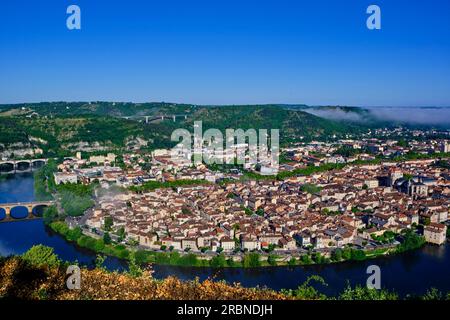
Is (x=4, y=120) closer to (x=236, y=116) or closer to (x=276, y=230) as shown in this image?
(x=236, y=116)

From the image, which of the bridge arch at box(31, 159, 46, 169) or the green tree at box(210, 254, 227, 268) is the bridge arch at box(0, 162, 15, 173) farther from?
the green tree at box(210, 254, 227, 268)

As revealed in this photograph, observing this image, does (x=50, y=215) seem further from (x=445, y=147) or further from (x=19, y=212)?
(x=445, y=147)

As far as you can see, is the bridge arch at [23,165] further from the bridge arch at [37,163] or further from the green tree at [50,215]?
the green tree at [50,215]

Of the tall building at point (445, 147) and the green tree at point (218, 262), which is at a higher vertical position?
the tall building at point (445, 147)

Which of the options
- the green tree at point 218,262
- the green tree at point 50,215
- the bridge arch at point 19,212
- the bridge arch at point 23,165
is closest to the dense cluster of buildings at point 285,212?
the green tree at point 218,262

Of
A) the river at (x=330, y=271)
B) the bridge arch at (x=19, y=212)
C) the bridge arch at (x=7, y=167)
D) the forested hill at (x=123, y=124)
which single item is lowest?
the river at (x=330, y=271)

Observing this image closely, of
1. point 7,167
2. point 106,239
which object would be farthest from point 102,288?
point 7,167

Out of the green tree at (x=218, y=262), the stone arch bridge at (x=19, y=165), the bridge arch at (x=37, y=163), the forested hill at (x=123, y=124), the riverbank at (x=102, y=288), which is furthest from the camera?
the forested hill at (x=123, y=124)
